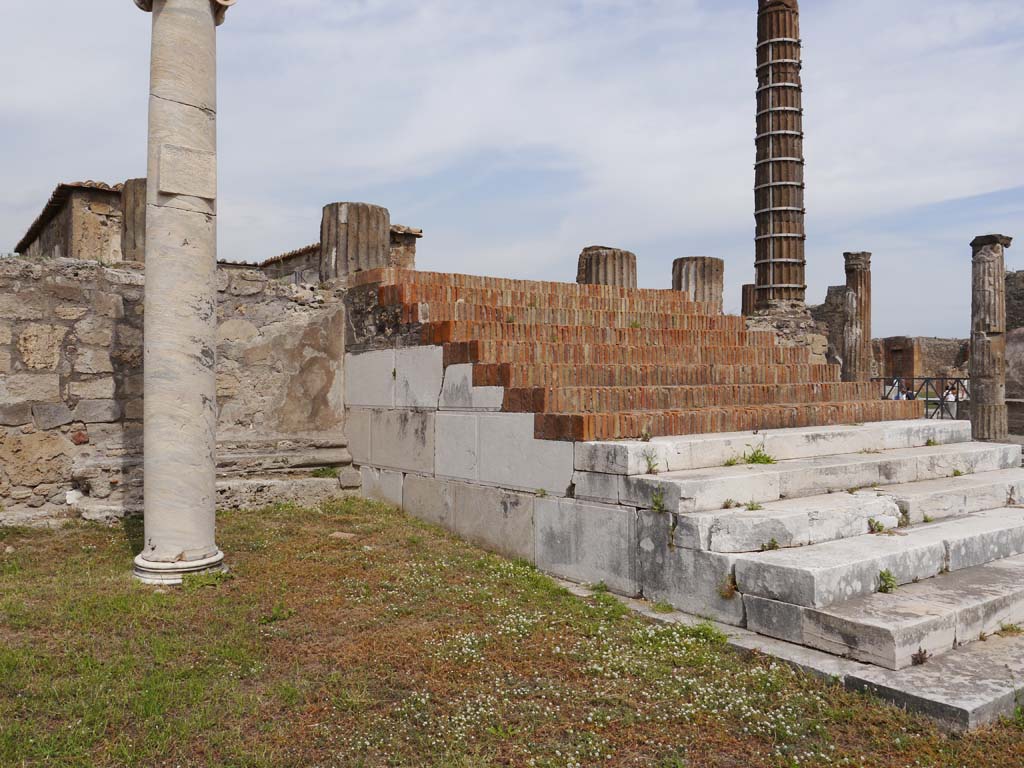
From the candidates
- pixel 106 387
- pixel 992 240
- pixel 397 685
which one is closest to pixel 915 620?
pixel 397 685

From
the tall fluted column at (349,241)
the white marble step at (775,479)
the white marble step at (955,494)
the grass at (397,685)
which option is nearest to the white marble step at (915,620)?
the grass at (397,685)

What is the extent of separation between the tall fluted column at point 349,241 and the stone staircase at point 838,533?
→ 13.1ft

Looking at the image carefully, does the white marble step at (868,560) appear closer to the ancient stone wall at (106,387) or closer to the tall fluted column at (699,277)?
the ancient stone wall at (106,387)

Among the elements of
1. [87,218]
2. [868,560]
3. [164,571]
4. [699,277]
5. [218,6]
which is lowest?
[164,571]

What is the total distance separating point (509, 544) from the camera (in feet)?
18.6

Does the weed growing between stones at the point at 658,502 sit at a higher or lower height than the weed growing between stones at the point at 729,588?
higher

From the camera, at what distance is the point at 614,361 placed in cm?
656

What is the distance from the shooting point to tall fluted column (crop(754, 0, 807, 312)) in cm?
1295

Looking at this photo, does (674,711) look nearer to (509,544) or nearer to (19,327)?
(509,544)

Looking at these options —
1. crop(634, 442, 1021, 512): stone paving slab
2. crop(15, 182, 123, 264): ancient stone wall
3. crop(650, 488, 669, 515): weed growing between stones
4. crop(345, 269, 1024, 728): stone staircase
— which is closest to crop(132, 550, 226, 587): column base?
crop(345, 269, 1024, 728): stone staircase

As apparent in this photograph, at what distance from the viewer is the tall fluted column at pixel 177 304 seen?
5.01 m

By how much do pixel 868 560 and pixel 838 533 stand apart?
1.90ft

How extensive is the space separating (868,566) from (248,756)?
306 centimetres

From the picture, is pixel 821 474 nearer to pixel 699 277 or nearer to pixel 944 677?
pixel 944 677
